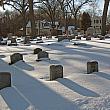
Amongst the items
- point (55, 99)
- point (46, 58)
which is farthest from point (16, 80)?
point (46, 58)

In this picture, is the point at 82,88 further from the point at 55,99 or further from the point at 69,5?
the point at 69,5

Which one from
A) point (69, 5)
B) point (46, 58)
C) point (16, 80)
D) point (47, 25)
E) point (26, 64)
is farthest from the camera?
point (47, 25)

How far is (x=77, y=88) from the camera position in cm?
693

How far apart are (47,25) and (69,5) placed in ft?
104

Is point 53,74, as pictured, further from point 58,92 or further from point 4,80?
point 58,92

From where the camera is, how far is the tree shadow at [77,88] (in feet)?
21.0

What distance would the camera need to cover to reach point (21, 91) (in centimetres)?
712

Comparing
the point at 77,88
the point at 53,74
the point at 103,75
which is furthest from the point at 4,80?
the point at 103,75

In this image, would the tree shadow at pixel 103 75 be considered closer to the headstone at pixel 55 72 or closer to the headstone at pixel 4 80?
the headstone at pixel 55 72

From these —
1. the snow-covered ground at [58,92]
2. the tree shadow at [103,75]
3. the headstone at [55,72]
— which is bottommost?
the snow-covered ground at [58,92]

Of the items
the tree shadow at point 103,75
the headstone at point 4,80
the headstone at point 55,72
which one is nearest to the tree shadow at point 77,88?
the headstone at point 55,72

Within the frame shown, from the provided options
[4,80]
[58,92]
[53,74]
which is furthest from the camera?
[53,74]

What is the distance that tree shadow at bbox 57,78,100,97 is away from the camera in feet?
21.0

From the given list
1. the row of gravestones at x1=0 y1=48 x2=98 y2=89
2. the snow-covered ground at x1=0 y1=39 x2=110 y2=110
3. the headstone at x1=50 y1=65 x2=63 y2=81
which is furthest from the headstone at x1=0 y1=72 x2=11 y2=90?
the headstone at x1=50 y1=65 x2=63 y2=81
